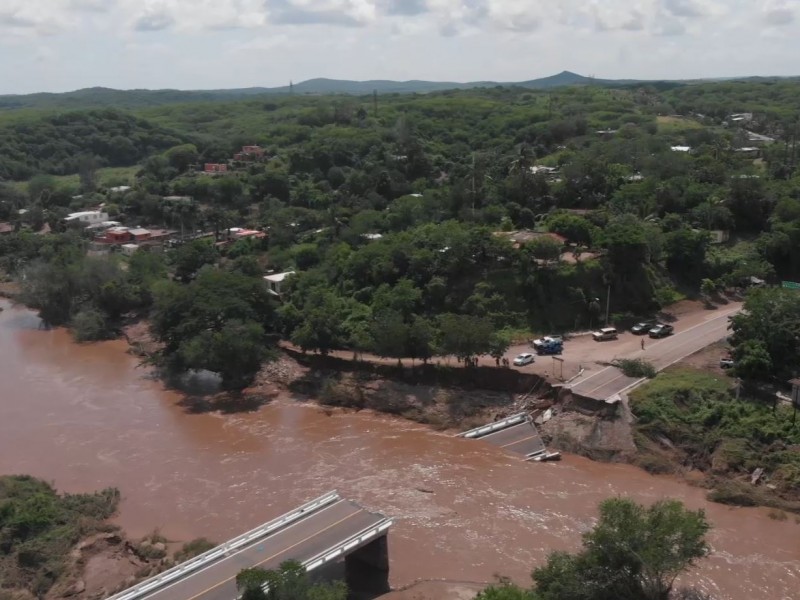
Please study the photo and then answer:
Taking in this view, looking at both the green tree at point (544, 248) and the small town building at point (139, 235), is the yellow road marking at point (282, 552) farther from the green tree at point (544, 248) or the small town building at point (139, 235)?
the small town building at point (139, 235)

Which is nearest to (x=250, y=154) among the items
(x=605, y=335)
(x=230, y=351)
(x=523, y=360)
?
(x=230, y=351)

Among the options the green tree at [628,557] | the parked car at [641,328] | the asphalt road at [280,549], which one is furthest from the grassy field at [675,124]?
the asphalt road at [280,549]

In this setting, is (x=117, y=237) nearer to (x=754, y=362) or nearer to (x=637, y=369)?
(x=637, y=369)

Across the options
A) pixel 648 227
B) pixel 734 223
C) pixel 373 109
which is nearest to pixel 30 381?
pixel 648 227

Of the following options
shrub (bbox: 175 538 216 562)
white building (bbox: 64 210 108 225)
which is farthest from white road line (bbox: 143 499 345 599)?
white building (bbox: 64 210 108 225)

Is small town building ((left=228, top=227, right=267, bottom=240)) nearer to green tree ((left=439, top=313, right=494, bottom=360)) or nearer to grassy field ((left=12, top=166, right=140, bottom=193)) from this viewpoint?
green tree ((left=439, top=313, right=494, bottom=360))

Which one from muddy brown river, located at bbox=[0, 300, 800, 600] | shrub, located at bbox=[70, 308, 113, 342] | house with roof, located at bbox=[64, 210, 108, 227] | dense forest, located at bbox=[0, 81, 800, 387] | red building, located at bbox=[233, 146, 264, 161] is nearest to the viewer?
muddy brown river, located at bbox=[0, 300, 800, 600]

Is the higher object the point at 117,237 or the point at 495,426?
the point at 117,237
